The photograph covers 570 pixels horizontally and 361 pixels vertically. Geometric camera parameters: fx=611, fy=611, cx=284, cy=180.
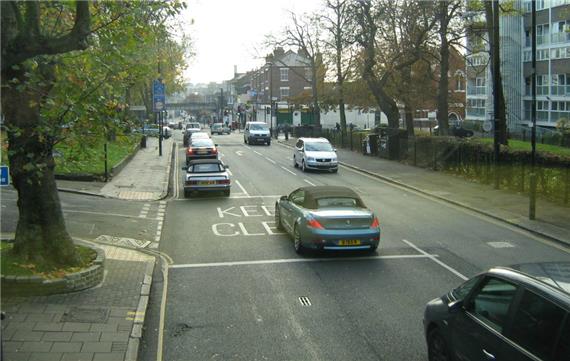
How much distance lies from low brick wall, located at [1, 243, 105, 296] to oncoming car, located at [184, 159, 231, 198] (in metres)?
11.8

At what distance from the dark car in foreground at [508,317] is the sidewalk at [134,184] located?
16.9 meters

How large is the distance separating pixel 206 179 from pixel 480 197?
32.6ft

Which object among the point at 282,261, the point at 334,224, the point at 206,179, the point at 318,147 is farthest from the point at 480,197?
the point at 282,261

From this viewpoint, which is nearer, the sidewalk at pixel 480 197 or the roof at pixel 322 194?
the roof at pixel 322 194

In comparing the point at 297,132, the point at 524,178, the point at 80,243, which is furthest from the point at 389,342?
the point at 297,132

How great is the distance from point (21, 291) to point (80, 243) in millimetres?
2843

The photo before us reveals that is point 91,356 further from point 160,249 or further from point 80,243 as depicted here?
point 160,249

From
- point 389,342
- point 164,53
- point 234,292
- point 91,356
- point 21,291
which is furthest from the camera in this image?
point 164,53

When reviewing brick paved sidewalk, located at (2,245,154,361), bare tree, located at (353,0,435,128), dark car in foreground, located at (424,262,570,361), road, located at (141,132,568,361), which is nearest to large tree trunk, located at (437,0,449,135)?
bare tree, located at (353,0,435,128)

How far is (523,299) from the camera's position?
5.29 metres

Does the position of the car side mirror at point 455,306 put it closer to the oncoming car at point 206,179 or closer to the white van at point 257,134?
the oncoming car at point 206,179

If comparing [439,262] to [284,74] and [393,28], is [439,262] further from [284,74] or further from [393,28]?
[284,74]

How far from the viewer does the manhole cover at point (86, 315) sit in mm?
8766

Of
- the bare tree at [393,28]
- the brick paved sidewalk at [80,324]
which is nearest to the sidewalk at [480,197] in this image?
→ the bare tree at [393,28]
